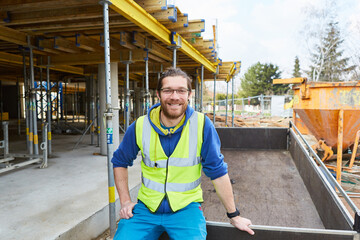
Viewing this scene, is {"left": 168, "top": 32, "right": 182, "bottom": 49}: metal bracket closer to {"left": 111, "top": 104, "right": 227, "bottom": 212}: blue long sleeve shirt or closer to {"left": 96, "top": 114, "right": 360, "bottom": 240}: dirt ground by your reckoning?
{"left": 96, "top": 114, "right": 360, "bottom": 240}: dirt ground

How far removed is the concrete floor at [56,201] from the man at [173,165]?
144 cm

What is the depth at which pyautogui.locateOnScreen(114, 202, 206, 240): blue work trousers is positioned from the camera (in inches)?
71.6

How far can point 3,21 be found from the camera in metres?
4.16

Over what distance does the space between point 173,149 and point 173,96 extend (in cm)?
41

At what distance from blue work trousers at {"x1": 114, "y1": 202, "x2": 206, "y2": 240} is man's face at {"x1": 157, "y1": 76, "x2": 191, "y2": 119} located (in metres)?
0.73

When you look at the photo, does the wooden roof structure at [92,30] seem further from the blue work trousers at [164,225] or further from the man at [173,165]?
the blue work trousers at [164,225]

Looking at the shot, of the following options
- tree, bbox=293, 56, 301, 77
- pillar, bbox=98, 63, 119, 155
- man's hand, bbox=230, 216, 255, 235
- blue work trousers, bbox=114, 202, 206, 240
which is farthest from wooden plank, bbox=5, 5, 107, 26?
tree, bbox=293, 56, 301, 77

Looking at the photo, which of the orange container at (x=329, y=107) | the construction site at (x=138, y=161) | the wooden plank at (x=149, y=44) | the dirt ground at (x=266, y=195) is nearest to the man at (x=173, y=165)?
the construction site at (x=138, y=161)

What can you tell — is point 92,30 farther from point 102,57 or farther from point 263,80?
point 263,80

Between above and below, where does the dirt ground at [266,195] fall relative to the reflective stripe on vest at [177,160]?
below

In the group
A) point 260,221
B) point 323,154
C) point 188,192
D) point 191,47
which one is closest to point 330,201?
point 260,221

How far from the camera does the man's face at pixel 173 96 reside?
1.99 meters

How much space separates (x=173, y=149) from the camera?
6.57 ft

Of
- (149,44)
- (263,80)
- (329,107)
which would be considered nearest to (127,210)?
(149,44)
